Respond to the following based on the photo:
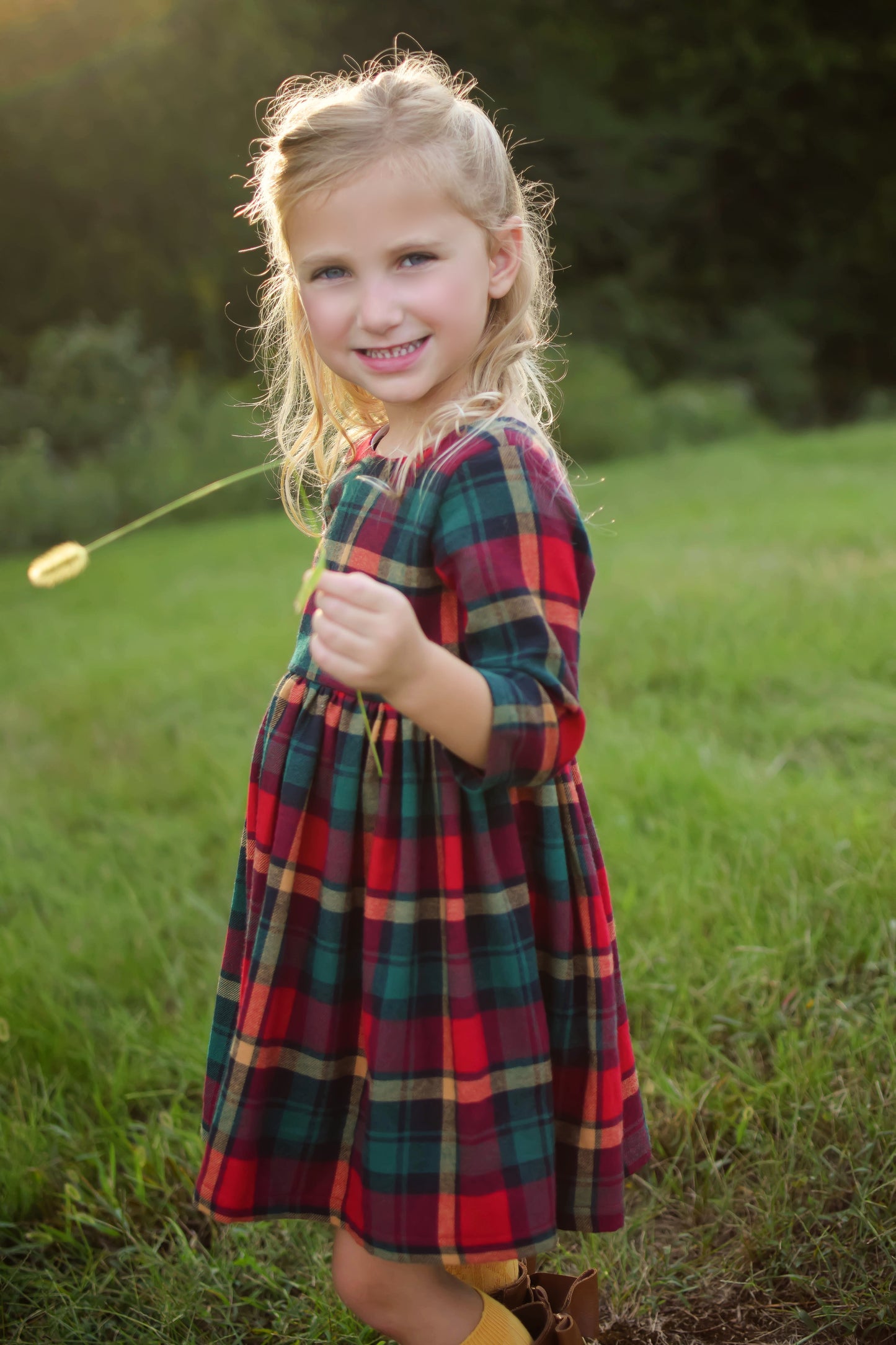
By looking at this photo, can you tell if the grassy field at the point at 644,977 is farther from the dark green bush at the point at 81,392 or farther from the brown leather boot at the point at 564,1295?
the dark green bush at the point at 81,392

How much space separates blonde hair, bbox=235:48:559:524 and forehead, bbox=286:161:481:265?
0.04ft

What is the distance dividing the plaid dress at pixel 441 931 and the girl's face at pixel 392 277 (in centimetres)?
10

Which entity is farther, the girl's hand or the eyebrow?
the eyebrow

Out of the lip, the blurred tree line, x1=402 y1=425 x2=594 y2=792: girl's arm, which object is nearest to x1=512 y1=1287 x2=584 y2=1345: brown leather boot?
x1=402 y1=425 x2=594 y2=792: girl's arm

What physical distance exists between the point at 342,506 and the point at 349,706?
22cm

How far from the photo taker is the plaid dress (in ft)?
3.86

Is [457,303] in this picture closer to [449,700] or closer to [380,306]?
[380,306]

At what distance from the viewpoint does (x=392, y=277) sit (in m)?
1.23

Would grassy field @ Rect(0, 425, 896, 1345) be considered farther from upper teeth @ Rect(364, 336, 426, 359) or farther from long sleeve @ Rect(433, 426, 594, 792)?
upper teeth @ Rect(364, 336, 426, 359)

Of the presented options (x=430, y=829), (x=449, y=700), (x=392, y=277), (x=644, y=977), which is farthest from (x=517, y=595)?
(x=644, y=977)

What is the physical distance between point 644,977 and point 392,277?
1.35 meters

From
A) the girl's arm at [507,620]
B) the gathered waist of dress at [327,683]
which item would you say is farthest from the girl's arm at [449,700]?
the gathered waist of dress at [327,683]

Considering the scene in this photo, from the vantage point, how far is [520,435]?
4.04ft

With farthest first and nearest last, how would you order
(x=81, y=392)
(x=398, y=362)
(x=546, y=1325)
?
1. (x=81, y=392)
2. (x=546, y=1325)
3. (x=398, y=362)
